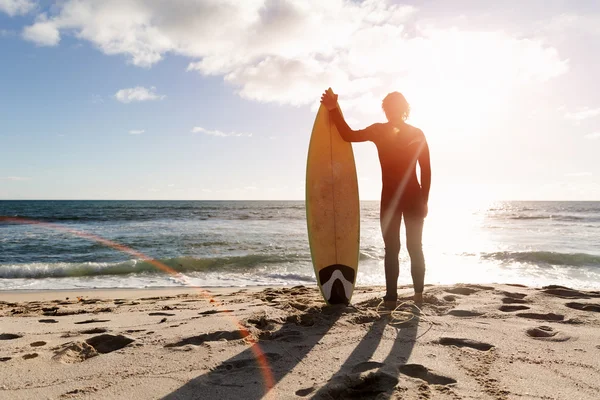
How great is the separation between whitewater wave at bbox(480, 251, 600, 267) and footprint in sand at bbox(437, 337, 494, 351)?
735 centimetres

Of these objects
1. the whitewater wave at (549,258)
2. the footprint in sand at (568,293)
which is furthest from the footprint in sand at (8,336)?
the whitewater wave at (549,258)

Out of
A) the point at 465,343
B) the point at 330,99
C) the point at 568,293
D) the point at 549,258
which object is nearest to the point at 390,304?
the point at 465,343

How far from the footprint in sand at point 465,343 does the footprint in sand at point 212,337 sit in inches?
49.4

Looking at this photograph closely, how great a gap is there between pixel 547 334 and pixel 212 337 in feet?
→ 7.22

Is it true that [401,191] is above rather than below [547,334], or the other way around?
above

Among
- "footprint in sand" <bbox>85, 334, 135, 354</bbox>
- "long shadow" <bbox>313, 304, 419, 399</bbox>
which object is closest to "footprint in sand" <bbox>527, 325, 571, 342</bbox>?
"long shadow" <bbox>313, 304, 419, 399</bbox>

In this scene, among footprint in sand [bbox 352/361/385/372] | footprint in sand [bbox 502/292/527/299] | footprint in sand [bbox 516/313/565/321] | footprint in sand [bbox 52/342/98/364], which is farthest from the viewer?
footprint in sand [bbox 502/292/527/299]

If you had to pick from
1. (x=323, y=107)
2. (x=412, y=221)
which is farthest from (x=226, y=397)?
(x=323, y=107)

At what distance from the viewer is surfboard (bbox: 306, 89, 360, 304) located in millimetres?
3736

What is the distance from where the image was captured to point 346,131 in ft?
12.3

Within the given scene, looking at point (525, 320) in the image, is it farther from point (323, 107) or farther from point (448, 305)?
point (323, 107)

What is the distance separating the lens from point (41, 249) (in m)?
10.7

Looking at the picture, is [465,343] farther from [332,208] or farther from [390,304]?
[332,208]

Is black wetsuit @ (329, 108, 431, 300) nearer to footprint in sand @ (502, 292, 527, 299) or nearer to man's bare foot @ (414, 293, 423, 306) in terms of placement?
man's bare foot @ (414, 293, 423, 306)
